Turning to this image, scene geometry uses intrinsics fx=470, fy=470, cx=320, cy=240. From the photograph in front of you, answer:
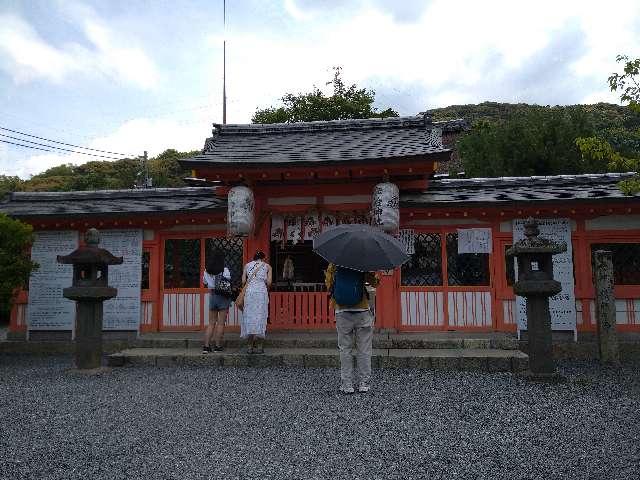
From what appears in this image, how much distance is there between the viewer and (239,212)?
8.67 meters

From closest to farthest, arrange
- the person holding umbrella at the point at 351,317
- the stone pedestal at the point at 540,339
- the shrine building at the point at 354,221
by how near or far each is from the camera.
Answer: the person holding umbrella at the point at 351,317 < the stone pedestal at the point at 540,339 < the shrine building at the point at 354,221

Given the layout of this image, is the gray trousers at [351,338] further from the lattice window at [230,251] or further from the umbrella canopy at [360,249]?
the lattice window at [230,251]

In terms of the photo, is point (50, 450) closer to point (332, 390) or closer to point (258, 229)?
point (332, 390)

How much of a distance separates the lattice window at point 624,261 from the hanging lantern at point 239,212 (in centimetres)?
646

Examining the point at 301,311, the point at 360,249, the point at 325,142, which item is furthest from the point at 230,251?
the point at 360,249

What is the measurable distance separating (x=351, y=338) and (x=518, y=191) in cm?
583

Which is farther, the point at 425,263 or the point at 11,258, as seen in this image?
the point at 425,263

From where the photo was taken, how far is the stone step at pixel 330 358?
703cm

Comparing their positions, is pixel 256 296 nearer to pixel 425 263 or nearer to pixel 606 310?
pixel 425 263

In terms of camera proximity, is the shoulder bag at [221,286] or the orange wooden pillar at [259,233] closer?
the shoulder bag at [221,286]

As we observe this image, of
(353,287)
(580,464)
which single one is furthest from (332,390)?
(580,464)

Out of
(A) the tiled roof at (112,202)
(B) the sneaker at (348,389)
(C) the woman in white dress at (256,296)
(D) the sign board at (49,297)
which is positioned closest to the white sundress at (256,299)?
(C) the woman in white dress at (256,296)

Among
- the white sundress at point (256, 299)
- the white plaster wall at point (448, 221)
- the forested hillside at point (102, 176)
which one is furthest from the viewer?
the forested hillside at point (102, 176)

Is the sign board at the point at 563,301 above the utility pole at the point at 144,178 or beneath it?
beneath
